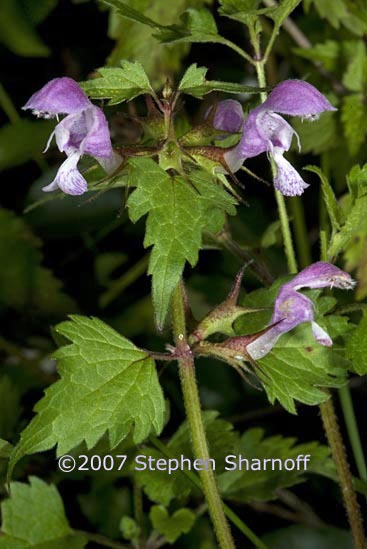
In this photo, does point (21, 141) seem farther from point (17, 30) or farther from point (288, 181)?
point (288, 181)

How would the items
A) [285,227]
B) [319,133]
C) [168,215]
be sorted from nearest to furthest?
[168,215] → [285,227] → [319,133]

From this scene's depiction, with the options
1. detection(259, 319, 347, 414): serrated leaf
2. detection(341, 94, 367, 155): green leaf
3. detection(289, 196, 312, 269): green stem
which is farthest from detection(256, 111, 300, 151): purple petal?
detection(289, 196, 312, 269): green stem

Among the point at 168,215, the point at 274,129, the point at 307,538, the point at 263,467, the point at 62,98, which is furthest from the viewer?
the point at 307,538

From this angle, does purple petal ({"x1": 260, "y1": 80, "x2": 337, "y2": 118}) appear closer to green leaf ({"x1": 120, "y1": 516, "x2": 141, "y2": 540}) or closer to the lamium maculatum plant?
the lamium maculatum plant

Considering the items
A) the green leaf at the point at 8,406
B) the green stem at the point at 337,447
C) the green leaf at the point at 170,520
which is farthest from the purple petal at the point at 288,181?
the green leaf at the point at 8,406

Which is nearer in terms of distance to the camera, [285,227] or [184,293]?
[184,293]

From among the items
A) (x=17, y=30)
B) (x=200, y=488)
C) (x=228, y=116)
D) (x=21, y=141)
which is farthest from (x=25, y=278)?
(x=228, y=116)
